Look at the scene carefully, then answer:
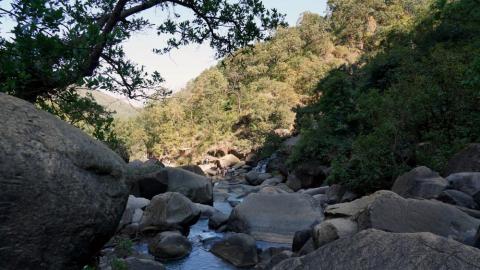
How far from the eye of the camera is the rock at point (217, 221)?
13.3m

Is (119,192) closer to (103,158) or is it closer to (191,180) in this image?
(103,158)

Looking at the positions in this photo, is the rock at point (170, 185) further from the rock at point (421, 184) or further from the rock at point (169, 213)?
the rock at point (421, 184)

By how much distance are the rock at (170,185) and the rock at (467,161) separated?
9.14 metres

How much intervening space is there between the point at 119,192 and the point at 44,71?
5.01ft

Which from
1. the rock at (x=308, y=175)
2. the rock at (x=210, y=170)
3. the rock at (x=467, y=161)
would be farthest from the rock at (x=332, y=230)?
the rock at (x=210, y=170)

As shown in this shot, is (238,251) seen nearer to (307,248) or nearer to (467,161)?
(307,248)

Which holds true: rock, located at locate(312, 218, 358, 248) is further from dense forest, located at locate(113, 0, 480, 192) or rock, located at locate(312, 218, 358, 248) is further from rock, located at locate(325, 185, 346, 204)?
rock, located at locate(325, 185, 346, 204)

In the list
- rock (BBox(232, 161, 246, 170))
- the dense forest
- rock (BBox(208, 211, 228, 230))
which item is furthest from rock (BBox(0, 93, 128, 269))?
rock (BBox(232, 161, 246, 170))

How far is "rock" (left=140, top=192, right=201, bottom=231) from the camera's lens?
39.8 feet

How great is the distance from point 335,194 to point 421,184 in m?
5.04

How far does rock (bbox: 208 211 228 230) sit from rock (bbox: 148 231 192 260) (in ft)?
8.14

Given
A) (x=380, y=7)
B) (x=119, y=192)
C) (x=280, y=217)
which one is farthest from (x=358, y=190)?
(x=380, y=7)

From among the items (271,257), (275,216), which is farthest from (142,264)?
(275,216)

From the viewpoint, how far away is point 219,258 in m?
10.4
